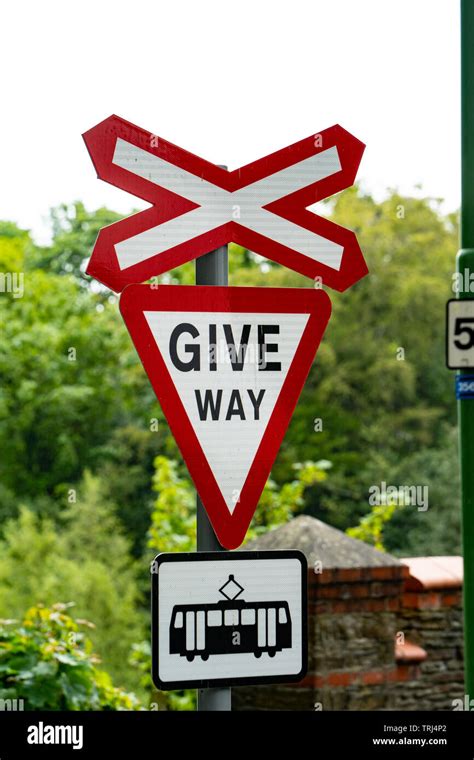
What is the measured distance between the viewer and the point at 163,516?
31.0 ft

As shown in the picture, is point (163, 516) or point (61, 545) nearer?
point (163, 516)

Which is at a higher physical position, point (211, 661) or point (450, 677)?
point (211, 661)

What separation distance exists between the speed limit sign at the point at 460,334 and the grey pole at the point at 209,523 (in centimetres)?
154

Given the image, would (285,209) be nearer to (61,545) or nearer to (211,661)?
(211,661)

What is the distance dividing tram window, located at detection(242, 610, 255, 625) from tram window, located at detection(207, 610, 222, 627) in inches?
2.1

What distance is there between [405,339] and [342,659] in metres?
26.8

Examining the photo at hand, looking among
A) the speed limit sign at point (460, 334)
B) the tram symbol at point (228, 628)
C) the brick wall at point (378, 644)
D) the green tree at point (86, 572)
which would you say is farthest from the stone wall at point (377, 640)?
the green tree at point (86, 572)

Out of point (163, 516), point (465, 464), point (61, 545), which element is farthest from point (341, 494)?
point (465, 464)

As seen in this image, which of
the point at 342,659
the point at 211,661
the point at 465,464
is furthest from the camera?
the point at 342,659

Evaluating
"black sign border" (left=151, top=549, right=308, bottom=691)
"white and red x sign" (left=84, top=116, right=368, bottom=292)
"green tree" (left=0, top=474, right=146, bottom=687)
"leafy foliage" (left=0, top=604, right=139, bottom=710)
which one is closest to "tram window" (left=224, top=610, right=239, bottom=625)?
"black sign border" (left=151, top=549, right=308, bottom=691)

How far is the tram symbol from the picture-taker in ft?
7.76

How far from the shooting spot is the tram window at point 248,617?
2.39 metres

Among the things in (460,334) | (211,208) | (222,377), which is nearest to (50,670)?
(460,334)

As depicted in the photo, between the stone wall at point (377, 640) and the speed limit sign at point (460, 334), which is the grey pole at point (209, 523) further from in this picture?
the stone wall at point (377, 640)
